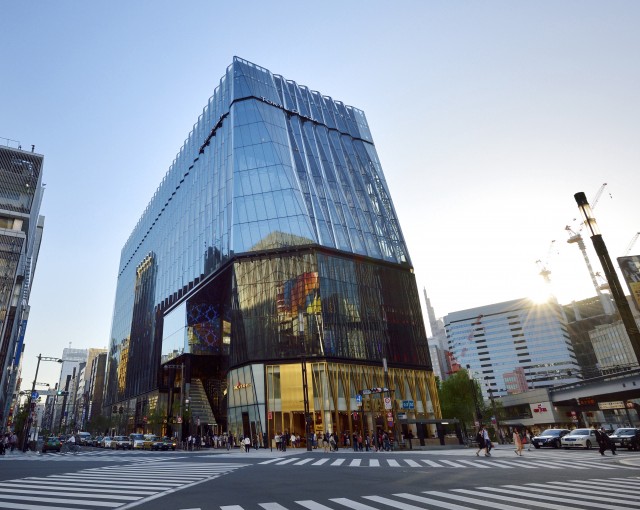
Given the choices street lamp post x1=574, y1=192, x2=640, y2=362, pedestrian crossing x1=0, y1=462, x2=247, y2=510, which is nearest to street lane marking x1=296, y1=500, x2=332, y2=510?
pedestrian crossing x1=0, y1=462, x2=247, y2=510

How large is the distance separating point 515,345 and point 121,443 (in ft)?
571

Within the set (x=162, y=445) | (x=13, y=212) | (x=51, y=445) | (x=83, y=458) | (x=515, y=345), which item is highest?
(x=13, y=212)

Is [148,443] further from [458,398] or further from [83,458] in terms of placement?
[458,398]

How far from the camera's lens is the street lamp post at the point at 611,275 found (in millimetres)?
7750

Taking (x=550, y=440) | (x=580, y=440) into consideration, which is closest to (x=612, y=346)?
(x=550, y=440)

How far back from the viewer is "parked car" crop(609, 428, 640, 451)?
25.6 meters

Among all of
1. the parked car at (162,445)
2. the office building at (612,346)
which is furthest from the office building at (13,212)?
the office building at (612,346)

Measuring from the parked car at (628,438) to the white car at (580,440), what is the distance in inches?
81.8

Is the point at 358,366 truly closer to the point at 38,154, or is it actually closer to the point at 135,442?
the point at 135,442

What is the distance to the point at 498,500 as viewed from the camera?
9.53 meters

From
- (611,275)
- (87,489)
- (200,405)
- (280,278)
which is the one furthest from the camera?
(200,405)

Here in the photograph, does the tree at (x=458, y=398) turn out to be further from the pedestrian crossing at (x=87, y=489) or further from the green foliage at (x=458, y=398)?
the pedestrian crossing at (x=87, y=489)

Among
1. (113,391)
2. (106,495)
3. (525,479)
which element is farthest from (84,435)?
(525,479)

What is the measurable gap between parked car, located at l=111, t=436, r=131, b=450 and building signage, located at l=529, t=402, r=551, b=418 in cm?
7155
